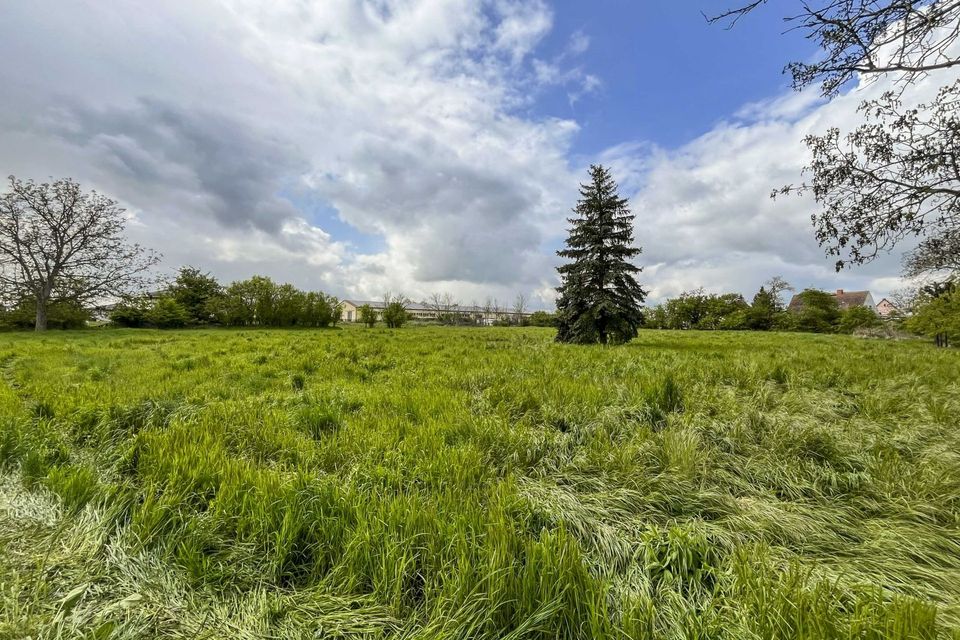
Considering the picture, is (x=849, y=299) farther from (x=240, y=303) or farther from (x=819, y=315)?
(x=240, y=303)

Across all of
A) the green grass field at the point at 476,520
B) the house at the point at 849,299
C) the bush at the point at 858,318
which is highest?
the house at the point at 849,299

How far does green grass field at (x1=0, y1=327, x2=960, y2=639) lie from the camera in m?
1.37

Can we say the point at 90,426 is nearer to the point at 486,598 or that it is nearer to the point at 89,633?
the point at 89,633

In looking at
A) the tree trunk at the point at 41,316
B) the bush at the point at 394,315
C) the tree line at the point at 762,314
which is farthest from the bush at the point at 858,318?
the tree trunk at the point at 41,316

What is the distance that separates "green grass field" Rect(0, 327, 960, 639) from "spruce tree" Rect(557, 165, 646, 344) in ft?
33.6

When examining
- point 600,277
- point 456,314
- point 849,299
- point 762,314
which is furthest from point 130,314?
point 849,299

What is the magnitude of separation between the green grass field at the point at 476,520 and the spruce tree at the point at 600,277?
10.2m

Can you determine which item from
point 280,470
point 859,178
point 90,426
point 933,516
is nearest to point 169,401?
point 90,426

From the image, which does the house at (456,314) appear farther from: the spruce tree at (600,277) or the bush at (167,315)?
the spruce tree at (600,277)

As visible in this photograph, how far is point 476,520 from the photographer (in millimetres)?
1829

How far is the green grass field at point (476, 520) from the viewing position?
1367 millimetres

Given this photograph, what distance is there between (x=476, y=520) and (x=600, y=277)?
14493 millimetres

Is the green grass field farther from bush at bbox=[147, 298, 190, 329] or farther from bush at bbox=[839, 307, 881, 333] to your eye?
bush at bbox=[839, 307, 881, 333]

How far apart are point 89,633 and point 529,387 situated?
423cm
